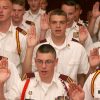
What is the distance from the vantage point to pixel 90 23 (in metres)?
6.29

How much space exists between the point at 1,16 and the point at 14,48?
384 millimetres

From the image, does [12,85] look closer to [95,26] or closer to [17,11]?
[17,11]

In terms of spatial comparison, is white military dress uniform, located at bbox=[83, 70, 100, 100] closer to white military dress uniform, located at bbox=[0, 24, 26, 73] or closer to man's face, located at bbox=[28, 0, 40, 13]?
white military dress uniform, located at bbox=[0, 24, 26, 73]

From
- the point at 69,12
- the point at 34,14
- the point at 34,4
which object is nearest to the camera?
the point at 69,12

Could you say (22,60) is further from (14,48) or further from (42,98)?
(42,98)

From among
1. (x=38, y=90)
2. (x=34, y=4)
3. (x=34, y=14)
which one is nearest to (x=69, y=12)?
(x=34, y=4)

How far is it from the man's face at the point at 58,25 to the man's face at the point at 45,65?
669 millimetres

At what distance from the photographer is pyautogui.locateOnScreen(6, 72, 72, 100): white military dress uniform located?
4230 mm

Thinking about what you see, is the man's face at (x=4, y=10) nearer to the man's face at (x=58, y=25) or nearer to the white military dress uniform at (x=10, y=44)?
the white military dress uniform at (x=10, y=44)

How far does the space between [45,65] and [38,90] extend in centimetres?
25

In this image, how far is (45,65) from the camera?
14.0 feet

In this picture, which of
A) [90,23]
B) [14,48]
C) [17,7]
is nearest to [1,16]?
[14,48]

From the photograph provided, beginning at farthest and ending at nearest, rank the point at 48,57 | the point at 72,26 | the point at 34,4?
the point at 34,4
the point at 72,26
the point at 48,57

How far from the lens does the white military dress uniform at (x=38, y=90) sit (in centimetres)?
423
